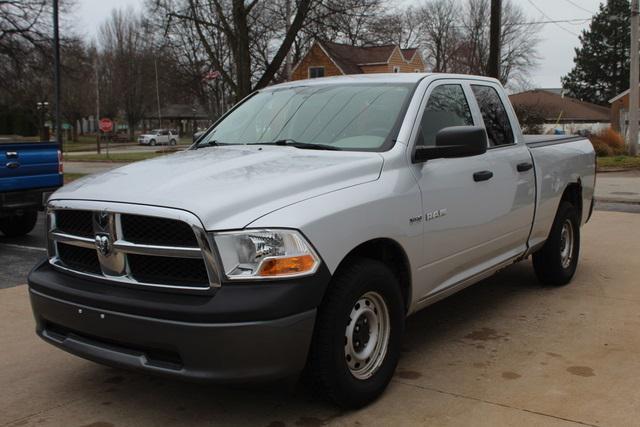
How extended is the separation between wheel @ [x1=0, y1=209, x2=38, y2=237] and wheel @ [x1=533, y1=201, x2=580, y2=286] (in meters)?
7.07

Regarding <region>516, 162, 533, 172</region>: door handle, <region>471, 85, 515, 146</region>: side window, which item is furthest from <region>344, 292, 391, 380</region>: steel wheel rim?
<region>516, 162, 533, 172</region>: door handle

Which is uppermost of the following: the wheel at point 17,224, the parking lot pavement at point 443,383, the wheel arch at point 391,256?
the wheel arch at point 391,256

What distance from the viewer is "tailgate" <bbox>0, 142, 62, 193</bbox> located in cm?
817

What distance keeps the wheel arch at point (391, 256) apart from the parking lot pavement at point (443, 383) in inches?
22.5

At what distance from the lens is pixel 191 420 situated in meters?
3.48

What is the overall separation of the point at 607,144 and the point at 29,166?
21.9m

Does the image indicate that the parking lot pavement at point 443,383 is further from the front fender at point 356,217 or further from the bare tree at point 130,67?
the bare tree at point 130,67

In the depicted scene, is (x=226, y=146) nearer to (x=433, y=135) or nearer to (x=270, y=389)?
(x=433, y=135)

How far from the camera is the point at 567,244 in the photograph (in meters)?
6.24

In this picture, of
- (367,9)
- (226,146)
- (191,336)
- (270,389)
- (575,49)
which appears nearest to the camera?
(191,336)

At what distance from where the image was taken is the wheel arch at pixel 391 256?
3582 mm

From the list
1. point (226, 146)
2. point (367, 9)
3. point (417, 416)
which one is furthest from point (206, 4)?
point (417, 416)

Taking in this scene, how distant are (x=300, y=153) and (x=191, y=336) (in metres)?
1.48

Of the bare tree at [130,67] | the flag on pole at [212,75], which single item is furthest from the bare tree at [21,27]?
the bare tree at [130,67]
